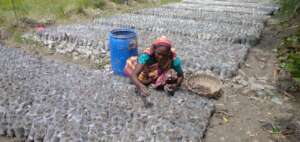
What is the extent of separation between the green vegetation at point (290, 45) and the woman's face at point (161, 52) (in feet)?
5.28

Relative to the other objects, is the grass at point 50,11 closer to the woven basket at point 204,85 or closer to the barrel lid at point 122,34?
the barrel lid at point 122,34

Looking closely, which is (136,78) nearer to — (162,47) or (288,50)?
(162,47)

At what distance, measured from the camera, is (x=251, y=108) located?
3639mm

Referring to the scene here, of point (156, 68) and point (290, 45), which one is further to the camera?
point (290, 45)

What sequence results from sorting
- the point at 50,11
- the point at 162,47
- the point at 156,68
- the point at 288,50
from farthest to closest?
the point at 50,11, the point at 288,50, the point at 156,68, the point at 162,47

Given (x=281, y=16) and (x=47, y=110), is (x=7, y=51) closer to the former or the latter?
(x=47, y=110)

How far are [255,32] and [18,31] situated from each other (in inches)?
197

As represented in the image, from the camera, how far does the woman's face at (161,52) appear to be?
3357 mm

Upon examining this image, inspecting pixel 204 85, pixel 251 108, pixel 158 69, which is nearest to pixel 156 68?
pixel 158 69

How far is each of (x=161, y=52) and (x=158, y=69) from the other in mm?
396

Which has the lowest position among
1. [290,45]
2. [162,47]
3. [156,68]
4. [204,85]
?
[204,85]

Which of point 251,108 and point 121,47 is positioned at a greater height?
point 121,47

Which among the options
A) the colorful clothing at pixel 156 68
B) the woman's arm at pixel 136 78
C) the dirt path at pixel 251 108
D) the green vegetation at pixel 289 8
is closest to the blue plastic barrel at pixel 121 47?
the colorful clothing at pixel 156 68

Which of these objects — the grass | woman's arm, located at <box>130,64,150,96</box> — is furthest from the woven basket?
the grass
